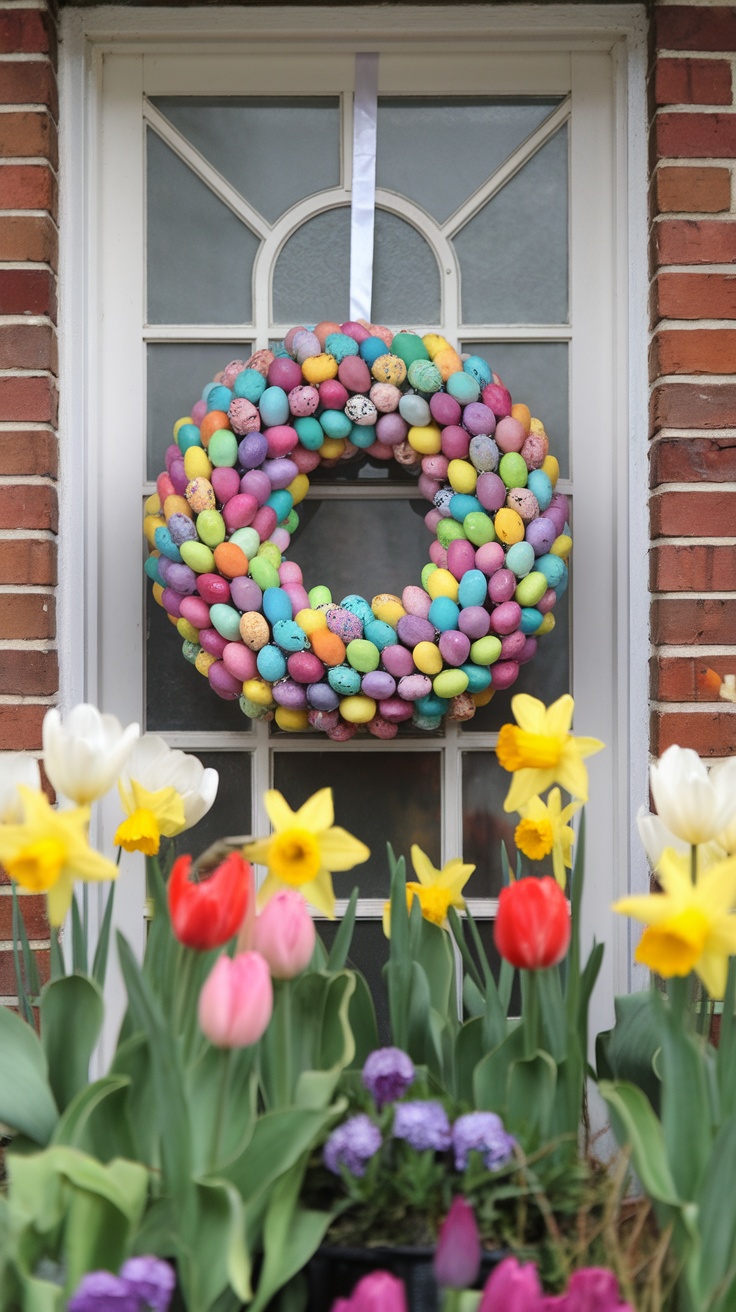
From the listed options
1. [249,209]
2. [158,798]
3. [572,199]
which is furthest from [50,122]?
[158,798]

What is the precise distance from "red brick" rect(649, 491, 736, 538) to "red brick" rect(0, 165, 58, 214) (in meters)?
0.88

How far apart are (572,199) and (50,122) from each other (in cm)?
70

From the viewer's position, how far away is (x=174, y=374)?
144cm

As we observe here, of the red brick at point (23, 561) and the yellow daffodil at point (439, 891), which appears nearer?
the yellow daffodil at point (439, 891)

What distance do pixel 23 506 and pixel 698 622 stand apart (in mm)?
865

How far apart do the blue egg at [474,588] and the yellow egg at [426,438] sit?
17 centimetres

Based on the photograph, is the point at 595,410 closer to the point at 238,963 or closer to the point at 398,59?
the point at 398,59

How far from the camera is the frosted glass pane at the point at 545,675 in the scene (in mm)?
1425

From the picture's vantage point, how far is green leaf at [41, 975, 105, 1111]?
739 mm

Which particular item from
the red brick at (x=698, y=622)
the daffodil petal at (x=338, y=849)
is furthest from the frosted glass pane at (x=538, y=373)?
the daffodil petal at (x=338, y=849)

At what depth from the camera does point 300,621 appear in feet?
3.99

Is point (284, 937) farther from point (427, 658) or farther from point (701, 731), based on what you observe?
point (701, 731)

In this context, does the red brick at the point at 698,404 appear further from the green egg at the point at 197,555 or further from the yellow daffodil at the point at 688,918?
the yellow daffodil at the point at 688,918

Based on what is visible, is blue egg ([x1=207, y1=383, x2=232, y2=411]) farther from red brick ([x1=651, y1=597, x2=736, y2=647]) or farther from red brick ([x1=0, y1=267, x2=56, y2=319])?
red brick ([x1=651, y1=597, x2=736, y2=647])
